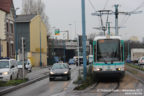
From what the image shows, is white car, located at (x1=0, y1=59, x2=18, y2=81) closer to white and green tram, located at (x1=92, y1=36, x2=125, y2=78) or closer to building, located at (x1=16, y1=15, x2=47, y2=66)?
white and green tram, located at (x1=92, y1=36, x2=125, y2=78)

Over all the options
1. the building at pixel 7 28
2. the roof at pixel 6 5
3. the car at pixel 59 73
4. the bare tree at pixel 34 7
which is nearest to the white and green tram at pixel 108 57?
the car at pixel 59 73

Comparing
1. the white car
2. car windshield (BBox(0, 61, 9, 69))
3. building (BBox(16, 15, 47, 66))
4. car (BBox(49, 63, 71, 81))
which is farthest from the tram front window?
building (BBox(16, 15, 47, 66))

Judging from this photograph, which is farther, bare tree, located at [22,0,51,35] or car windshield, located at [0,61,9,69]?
bare tree, located at [22,0,51,35]

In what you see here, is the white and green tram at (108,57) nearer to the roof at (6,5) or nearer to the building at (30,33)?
the roof at (6,5)

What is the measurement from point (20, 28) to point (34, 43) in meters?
4.73

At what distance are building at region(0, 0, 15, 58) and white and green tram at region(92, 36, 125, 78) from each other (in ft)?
76.2

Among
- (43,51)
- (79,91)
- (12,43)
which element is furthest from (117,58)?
(43,51)

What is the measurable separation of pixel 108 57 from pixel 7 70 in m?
7.41

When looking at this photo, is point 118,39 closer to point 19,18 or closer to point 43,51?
point 19,18

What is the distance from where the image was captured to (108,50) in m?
18.9

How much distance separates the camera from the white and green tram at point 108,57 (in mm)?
18609

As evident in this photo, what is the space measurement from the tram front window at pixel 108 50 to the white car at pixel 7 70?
676 centimetres

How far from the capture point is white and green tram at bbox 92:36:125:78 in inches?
733

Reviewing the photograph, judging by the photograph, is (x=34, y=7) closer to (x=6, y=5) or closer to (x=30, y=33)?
(x=30, y=33)
